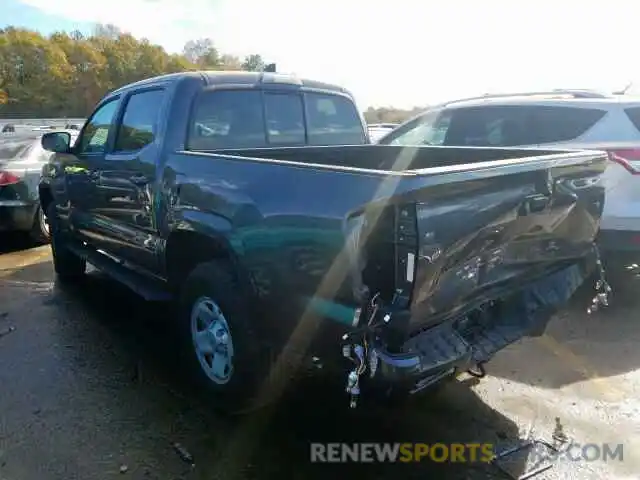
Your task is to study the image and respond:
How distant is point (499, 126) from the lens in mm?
6199

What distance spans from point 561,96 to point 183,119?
4.06 meters

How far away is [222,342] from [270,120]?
191 centimetres

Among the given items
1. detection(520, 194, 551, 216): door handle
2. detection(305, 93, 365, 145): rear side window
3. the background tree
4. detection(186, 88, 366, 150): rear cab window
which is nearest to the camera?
detection(520, 194, 551, 216): door handle

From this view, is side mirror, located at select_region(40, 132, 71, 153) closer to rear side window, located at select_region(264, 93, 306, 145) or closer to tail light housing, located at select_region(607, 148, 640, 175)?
rear side window, located at select_region(264, 93, 306, 145)

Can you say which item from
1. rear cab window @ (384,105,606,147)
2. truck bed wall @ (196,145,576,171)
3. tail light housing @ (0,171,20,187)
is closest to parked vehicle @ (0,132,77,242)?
tail light housing @ (0,171,20,187)

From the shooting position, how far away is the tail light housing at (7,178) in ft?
25.8

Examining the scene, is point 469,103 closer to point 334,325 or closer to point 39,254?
point 334,325

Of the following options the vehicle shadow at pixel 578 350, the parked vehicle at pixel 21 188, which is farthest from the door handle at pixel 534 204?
the parked vehicle at pixel 21 188

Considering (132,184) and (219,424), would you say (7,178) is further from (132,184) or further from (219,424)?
(219,424)

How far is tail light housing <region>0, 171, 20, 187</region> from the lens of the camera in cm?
786

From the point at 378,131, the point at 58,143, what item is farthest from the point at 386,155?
the point at 378,131

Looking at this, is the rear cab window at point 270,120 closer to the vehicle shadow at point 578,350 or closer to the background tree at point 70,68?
the vehicle shadow at point 578,350

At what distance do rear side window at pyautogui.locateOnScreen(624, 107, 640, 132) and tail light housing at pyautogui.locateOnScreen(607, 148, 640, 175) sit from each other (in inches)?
13.0

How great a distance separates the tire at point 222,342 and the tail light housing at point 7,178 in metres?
5.44
